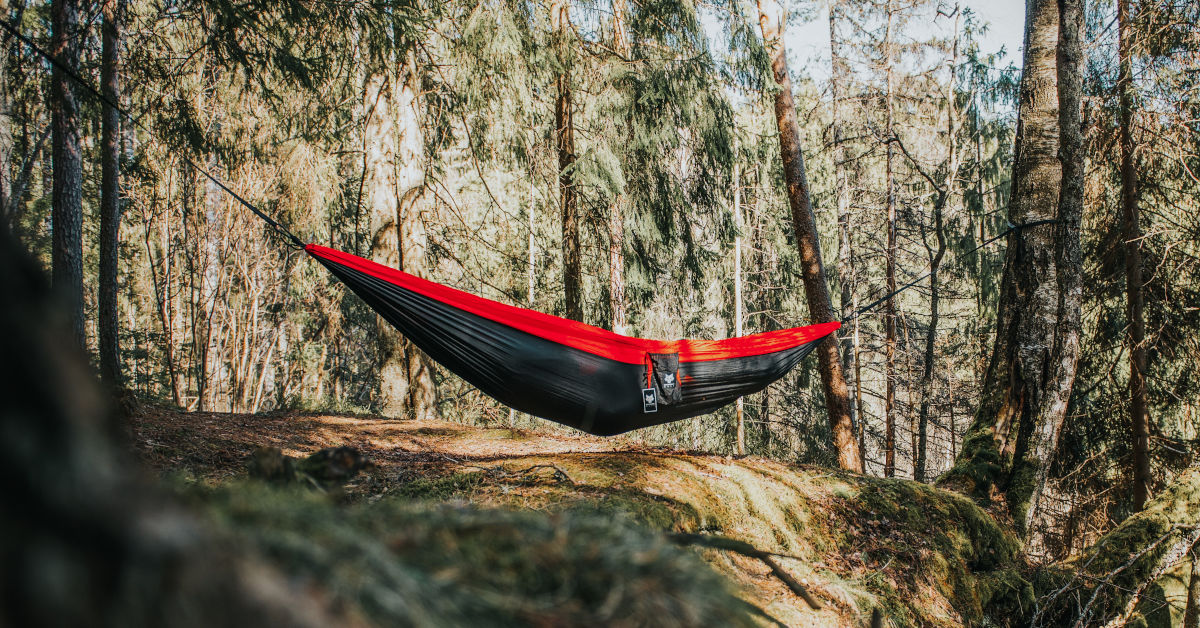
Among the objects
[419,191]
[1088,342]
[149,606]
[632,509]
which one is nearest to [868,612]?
[632,509]

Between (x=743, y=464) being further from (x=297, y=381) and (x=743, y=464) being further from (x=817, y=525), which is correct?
(x=297, y=381)

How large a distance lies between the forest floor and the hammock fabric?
11.6 inches

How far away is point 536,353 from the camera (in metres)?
2.89

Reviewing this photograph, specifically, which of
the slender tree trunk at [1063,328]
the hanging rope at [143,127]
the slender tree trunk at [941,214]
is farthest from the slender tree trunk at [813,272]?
the slender tree trunk at [941,214]

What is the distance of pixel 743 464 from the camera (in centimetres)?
276

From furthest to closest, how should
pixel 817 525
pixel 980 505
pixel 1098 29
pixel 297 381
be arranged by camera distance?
1. pixel 297 381
2. pixel 1098 29
3. pixel 980 505
4. pixel 817 525

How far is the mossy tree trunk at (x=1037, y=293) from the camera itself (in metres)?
3.04

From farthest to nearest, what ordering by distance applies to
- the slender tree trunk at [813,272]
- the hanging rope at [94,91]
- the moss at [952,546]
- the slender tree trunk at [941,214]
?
the slender tree trunk at [941,214], the slender tree trunk at [813,272], the moss at [952,546], the hanging rope at [94,91]

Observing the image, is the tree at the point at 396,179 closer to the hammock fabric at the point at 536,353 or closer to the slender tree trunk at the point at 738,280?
the hammock fabric at the point at 536,353

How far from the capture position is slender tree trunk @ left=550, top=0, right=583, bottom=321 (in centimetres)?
444

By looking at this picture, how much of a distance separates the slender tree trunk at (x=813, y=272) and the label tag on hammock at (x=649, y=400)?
4.92ft

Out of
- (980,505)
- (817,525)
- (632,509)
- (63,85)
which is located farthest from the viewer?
(63,85)

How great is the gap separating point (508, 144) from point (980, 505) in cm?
394

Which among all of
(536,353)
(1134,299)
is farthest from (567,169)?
(1134,299)
